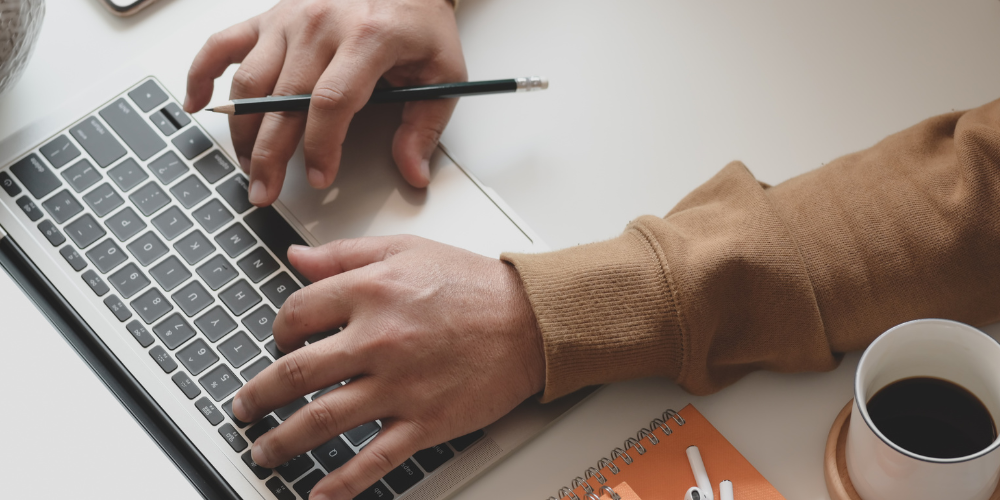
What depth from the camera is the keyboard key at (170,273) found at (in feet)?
2.14

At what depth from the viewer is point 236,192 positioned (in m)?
0.71

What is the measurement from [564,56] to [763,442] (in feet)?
1.43

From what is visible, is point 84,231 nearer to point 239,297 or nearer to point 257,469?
point 239,297

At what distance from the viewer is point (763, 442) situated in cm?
61

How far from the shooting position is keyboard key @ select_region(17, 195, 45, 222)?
2.22ft

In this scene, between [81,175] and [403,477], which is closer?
[403,477]

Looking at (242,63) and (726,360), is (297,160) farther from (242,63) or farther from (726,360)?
(726,360)

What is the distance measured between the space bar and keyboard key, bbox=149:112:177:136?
122 mm

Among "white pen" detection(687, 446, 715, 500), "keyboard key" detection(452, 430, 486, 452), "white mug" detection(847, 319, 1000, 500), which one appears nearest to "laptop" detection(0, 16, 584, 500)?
"keyboard key" detection(452, 430, 486, 452)

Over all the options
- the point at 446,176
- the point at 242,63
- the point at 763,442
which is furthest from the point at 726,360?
the point at 242,63

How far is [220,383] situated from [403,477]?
0.53ft

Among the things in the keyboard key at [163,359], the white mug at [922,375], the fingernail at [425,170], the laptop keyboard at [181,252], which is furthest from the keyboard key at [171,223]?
the white mug at [922,375]

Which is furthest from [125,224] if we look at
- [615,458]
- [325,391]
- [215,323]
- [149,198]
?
[615,458]

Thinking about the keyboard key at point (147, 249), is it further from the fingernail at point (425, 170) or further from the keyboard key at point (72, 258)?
the fingernail at point (425, 170)
